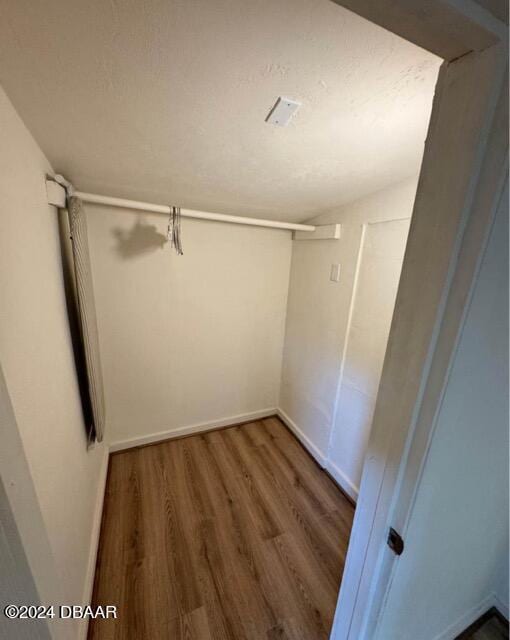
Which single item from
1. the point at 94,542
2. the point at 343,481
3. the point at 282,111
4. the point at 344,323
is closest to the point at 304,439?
the point at 343,481

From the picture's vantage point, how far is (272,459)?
2.07m

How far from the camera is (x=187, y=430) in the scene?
227cm

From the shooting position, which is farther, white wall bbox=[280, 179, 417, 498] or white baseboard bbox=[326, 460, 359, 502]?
white baseboard bbox=[326, 460, 359, 502]

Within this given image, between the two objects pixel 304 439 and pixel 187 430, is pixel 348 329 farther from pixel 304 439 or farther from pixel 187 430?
pixel 187 430

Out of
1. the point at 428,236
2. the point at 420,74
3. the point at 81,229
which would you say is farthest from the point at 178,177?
the point at 428,236

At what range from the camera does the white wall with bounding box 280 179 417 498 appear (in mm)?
1454

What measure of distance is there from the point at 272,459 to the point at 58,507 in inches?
60.3

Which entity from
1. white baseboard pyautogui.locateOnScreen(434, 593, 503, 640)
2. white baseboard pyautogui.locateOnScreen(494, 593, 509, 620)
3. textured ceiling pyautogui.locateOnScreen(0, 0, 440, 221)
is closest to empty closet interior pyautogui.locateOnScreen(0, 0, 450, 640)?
textured ceiling pyautogui.locateOnScreen(0, 0, 440, 221)

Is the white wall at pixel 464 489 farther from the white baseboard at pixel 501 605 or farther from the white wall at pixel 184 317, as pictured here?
the white wall at pixel 184 317

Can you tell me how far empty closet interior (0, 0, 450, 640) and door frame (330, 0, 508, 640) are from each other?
241 millimetres

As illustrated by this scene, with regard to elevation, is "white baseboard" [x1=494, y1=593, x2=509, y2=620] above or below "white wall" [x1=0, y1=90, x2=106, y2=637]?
below

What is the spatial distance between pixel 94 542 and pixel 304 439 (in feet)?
5.13

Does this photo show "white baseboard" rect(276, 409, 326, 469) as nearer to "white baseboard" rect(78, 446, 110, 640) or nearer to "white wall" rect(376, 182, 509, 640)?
"white wall" rect(376, 182, 509, 640)

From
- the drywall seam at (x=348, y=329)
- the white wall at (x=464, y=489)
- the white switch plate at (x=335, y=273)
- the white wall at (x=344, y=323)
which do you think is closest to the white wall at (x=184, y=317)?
the white wall at (x=344, y=323)
